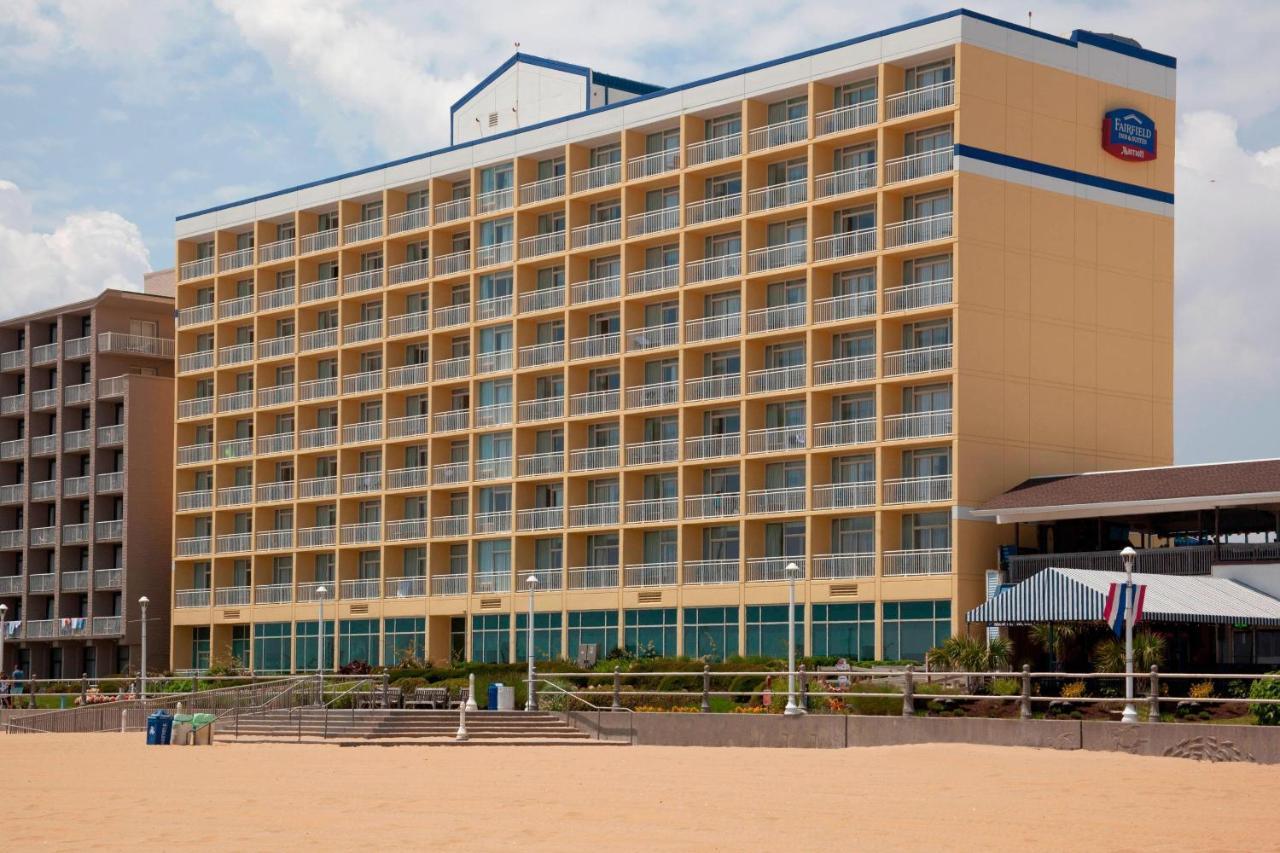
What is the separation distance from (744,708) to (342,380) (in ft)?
132

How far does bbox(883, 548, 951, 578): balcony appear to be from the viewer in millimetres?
62812

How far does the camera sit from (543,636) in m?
74.7

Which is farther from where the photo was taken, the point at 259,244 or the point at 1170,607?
the point at 259,244

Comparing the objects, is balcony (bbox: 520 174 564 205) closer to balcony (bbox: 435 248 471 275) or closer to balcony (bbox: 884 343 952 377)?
balcony (bbox: 435 248 471 275)

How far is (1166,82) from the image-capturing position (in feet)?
226

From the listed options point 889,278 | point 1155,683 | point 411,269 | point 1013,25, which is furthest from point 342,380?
point 1155,683

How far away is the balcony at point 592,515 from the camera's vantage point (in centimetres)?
7375

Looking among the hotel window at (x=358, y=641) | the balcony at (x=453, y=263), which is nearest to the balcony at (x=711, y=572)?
the hotel window at (x=358, y=641)

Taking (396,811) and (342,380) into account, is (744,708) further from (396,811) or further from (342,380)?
(342,380)

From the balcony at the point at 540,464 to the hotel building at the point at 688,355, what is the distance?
0.13 meters

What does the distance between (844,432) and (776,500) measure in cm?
365

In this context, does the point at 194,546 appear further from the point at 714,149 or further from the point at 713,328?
the point at 714,149

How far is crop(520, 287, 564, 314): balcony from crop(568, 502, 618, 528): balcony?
7.89 m

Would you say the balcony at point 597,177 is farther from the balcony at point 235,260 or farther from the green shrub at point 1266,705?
the green shrub at point 1266,705
